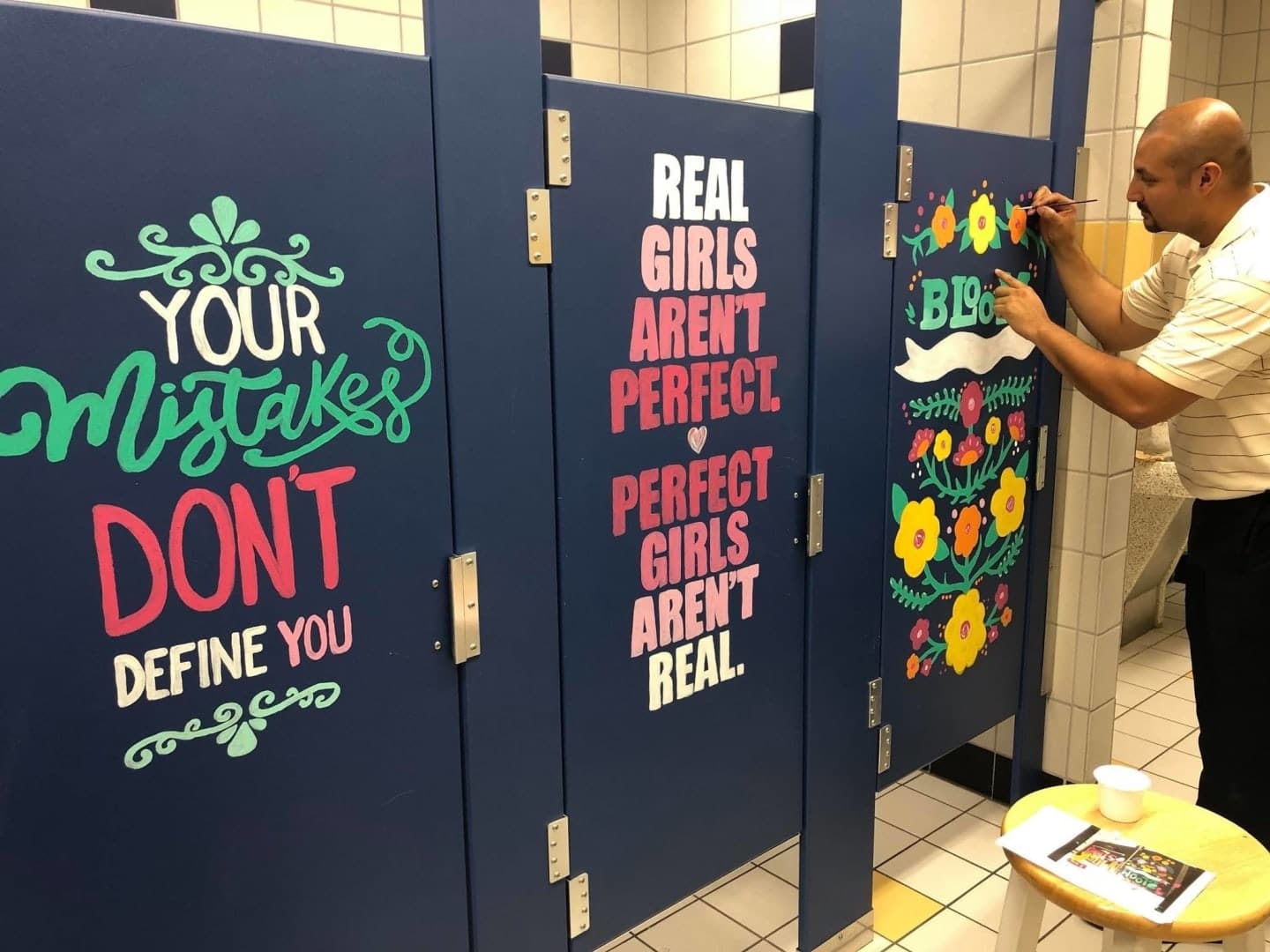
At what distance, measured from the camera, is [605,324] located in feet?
4.97

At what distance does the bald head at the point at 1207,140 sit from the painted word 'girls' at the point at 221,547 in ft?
5.67

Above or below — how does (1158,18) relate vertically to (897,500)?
above

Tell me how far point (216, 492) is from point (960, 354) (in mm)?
1629

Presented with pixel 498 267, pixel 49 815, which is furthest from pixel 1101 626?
pixel 49 815

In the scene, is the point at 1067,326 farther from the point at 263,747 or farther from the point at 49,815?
the point at 49,815

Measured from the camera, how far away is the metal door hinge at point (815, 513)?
188 centimetres

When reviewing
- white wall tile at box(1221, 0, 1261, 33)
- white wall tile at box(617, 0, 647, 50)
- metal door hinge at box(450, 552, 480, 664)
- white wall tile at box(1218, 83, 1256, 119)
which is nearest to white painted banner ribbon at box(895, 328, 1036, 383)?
metal door hinge at box(450, 552, 480, 664)

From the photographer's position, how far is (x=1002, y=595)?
2.41 m

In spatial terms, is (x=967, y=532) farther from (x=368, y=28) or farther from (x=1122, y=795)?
(x=368, y=28)

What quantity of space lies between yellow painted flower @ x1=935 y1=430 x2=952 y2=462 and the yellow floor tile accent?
41.2 inches

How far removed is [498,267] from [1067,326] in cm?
169

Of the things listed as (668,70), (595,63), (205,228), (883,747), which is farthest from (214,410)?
(668,70)

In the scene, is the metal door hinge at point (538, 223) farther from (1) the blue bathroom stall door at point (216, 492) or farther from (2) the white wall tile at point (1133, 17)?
(2) the white wall tile at point (1133, 17)

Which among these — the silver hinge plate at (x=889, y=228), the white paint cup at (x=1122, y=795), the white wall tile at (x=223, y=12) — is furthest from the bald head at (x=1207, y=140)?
the white wall tile at (x=223, y=12)
